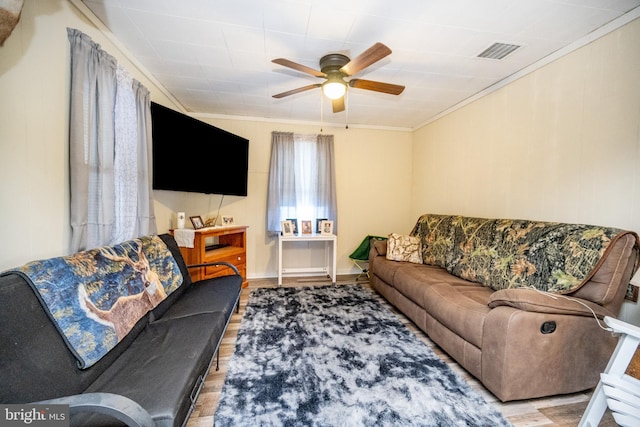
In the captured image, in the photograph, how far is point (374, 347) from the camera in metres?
2.08

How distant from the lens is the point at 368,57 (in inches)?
70.6

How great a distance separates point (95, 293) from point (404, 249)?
2956 millimetres

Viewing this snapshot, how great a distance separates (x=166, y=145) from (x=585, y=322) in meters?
3.50

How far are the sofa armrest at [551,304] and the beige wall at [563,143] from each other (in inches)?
19.7

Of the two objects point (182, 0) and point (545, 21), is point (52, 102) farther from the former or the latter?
point (545, 21)

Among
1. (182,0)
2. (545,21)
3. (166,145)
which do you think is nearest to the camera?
(182,0)

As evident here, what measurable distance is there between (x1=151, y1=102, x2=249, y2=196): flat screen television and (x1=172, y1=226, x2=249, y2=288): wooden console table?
1.69 ft

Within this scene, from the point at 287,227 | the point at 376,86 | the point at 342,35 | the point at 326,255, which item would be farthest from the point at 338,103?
the point at 326,255

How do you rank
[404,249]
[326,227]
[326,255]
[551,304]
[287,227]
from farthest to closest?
[326,255], [326,227], [287,227], [404,249], [551,304]

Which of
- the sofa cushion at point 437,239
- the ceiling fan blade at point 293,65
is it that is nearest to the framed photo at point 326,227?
the sofa cushion at point 437,239

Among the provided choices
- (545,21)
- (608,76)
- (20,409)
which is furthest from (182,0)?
(608,76)

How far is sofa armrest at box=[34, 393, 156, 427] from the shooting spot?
0.76 m

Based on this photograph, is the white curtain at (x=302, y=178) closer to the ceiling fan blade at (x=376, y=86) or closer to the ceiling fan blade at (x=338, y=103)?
the ceiling fan blade at (x=338, y=103)

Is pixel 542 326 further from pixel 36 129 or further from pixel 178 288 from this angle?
pixel 36 129
